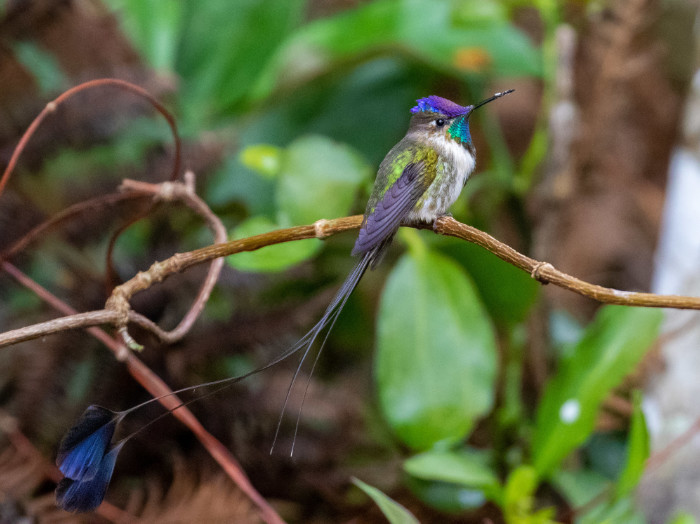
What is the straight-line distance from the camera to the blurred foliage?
80 centimetres

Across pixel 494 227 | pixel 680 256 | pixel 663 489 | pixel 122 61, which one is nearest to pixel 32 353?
pixel 122 61

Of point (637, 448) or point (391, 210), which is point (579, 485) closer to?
point (637, 448)

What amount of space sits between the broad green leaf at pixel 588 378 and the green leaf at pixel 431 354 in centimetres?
11

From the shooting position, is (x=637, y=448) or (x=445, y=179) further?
(x=637, y=448)

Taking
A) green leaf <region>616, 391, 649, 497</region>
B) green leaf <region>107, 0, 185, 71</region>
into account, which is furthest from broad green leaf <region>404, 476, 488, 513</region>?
green leaf <region>107, 0, 185, 71</region>

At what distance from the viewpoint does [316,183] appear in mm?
754

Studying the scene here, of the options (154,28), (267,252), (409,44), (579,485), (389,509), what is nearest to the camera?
(389,509)

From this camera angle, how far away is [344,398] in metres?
1.04

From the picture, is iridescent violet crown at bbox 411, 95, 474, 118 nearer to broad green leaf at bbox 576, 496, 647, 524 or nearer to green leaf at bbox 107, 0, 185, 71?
broad green leaf at bbox 576, 496, 647, 524

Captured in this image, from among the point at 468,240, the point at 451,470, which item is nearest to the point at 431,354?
the point at 451,470

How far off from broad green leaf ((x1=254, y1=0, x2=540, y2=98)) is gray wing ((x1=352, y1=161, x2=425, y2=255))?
2.34 feet

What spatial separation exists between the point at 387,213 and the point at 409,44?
808mm

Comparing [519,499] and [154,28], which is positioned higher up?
[154,28]

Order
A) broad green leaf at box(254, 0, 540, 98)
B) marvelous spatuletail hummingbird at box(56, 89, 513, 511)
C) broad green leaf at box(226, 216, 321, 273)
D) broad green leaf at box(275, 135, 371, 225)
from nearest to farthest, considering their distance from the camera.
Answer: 1. marvelous spatuletail hummingbird at box(56, 89, 513, 511)
2. broad green leaf at box(226, 216, 321, 273)
3. broad green leaf at box(275, 135, 371, 225)
4. broad green leaf at box(254, 0, 540, 98)
